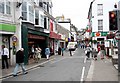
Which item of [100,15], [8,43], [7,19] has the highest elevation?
[100,15]

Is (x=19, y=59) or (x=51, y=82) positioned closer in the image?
(x=51, y=82)

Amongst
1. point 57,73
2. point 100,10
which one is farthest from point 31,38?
point 100,10

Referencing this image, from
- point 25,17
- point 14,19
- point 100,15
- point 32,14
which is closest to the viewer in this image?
point 14,19

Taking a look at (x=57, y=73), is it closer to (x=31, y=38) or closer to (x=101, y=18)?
(x=31, y=38)

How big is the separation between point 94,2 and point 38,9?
2944cm

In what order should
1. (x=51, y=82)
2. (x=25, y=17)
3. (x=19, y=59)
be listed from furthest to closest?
(x=25, y=17) → (x=19, y=59) → (x=51, y=82)

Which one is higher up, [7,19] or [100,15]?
[100,15]

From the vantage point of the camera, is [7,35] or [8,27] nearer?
[8,27]

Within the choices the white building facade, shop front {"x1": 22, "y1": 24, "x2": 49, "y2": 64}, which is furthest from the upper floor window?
the white building facade

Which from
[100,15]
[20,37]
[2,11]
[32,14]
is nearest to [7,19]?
[2,11]

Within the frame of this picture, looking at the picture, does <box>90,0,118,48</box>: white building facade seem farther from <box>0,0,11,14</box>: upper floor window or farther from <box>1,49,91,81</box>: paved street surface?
<box>0,0,11,14</box>: upper floor window

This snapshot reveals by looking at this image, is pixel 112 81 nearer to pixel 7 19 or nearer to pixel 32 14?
pixel 7 19

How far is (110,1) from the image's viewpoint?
198 feet

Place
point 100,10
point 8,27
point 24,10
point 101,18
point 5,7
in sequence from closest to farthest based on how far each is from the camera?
point 8,27
point 5,7
point 24,10
point 101,18
point 100,10
